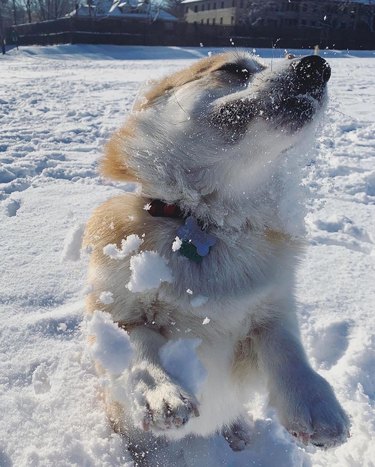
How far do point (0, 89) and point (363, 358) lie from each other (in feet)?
41.1

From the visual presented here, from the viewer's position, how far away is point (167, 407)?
1.56 m

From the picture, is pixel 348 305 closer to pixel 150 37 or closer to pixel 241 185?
pixel 241 185

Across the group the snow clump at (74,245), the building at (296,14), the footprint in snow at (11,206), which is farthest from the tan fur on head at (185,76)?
the building at (296,14)

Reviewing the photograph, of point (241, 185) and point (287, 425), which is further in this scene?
point (241, 185)

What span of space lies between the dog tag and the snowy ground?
0.79 m

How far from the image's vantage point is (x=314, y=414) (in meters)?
1.74

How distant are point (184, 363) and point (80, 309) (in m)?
1.29

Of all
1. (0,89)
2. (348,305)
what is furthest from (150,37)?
(348,305)

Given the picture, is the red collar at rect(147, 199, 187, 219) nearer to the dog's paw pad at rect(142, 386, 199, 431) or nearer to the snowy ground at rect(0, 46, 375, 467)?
the snowy ground at rect(0, 46, 375, 467)

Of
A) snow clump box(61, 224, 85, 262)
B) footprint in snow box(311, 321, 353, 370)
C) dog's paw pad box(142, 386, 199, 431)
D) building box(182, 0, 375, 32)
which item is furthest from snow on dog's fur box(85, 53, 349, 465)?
building box(182, 0, 375, 32)

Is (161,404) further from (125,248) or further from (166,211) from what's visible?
(166,211)

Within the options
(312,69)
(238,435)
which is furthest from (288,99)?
(238,435)

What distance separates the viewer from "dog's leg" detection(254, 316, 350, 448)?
1706mm

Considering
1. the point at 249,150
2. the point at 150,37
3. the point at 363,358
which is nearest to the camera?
the point at 249,150
